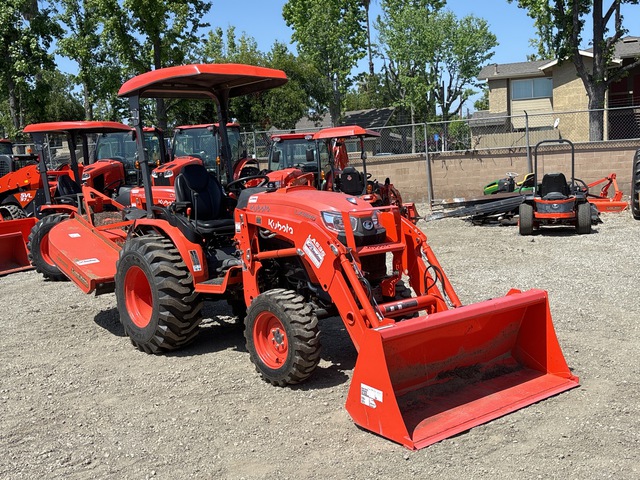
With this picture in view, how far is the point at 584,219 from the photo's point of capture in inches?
496

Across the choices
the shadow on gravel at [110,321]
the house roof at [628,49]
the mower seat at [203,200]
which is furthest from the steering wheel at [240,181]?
the house roof at [628,49]

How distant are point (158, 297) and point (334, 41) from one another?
100 ft

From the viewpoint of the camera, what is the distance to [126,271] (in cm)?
651

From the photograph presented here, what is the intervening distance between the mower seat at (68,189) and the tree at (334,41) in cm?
2447

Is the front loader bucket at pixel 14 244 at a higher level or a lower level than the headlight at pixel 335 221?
lower

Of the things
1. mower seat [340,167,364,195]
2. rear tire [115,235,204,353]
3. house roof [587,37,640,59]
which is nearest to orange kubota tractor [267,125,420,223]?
mower seat [340,167,364,195]

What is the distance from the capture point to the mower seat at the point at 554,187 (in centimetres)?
1285

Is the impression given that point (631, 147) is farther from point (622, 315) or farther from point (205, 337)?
point (205, 337)

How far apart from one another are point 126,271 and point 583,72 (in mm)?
18003

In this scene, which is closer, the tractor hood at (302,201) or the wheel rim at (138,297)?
the tractor hood at (302,201)

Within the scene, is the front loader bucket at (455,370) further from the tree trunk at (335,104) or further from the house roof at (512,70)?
the house roof at (512,70)

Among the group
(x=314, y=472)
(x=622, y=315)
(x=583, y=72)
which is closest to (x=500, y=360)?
(x=314, y=472)

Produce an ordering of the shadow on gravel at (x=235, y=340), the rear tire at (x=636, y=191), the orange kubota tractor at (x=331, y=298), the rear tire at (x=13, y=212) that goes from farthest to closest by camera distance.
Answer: the rear tire at (x=636, y=191) → the rear tire at (x=13, y=212) → the shadow on gravel at (x=235, y=340) → the orange kubota tractor at (x=331, y=298)

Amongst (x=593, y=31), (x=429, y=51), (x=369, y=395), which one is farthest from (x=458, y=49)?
(x=369, y=395)
